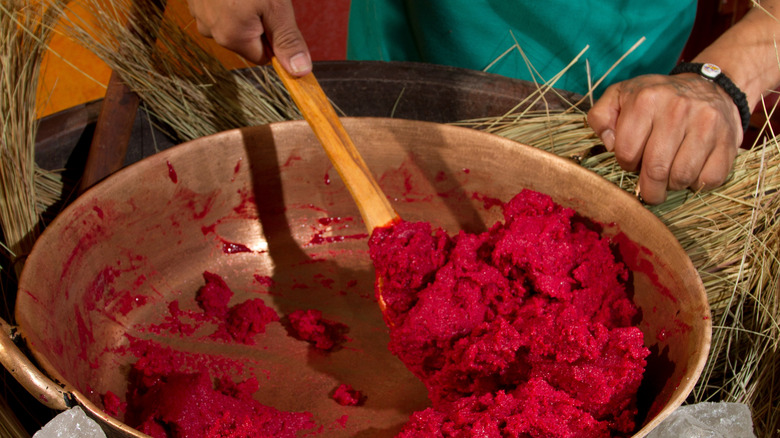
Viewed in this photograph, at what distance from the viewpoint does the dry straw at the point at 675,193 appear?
38.3 inches

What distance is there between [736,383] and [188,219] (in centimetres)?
100

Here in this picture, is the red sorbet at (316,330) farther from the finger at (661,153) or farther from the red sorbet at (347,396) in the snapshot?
the finger at (661,153)

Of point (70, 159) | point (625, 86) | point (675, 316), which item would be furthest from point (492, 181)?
point (70, 159)

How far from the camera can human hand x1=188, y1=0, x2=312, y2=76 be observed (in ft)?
3.28

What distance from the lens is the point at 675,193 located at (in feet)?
3.73

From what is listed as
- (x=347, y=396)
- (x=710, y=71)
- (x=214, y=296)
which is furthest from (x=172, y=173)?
(x=710, y=71)

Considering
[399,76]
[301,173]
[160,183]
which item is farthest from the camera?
[399,76]

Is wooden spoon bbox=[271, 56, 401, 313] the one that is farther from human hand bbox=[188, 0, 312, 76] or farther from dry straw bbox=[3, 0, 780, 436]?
dry straw bbox=[3, 0, 780, 436]

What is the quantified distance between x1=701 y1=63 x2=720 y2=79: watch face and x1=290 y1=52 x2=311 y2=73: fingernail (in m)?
0.73

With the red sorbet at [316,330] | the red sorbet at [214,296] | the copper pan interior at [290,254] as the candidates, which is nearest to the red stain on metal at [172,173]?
the copper pan interior at [290,254]

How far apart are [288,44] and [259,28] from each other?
0.06 meters

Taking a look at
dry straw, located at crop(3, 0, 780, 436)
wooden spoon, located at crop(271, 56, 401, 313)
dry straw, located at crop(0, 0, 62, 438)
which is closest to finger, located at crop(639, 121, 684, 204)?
dry straw, located at crop(3, 0, 780, 436)

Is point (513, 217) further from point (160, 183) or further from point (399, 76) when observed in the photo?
point (160, 183)

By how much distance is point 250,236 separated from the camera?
49.1 inches
